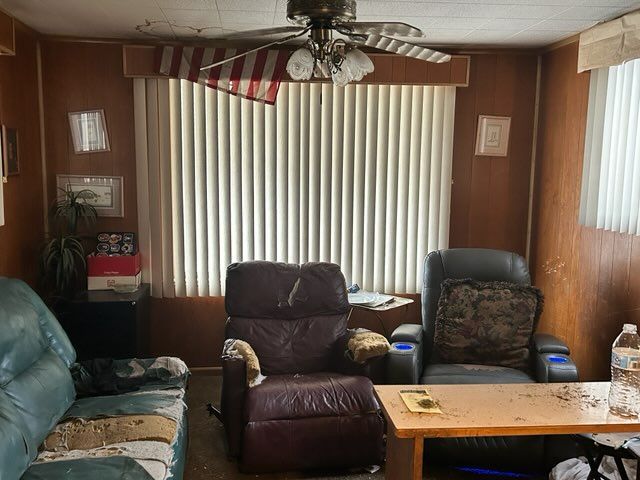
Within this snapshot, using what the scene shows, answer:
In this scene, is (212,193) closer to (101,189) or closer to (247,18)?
(101,189)

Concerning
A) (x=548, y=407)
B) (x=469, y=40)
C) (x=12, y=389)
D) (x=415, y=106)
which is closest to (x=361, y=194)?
(x=415, y=106)

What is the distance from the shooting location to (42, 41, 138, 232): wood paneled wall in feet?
13.7

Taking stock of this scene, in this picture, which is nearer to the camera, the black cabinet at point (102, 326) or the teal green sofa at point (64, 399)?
the teal green sofa at point (64, 399)

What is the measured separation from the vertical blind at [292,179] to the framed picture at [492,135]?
25 centimetres

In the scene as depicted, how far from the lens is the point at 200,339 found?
4520 mm

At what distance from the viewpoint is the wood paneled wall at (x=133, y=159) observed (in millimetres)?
4191

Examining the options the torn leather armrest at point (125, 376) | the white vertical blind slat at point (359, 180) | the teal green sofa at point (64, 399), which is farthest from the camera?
the white vertical blind slat at point (359, 180)

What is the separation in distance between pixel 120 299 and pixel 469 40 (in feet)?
9.44

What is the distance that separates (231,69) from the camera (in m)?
4.15

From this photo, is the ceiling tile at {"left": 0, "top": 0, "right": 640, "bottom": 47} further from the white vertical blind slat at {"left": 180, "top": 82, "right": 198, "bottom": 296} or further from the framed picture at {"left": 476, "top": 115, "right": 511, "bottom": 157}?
the framed picture at {"left": 476, "top": 115, "right": 511, "bottom": 157}

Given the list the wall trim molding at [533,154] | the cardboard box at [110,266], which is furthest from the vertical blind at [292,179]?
the wall trim molding at [533,154]

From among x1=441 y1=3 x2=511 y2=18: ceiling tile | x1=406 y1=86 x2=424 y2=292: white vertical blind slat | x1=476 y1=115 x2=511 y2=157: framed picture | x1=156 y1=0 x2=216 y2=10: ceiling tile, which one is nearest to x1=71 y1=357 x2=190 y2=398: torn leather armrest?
x1=156 y1=0 x2=216 y2=10: ceiling tile

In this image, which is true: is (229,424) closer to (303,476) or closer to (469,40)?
(303,476)

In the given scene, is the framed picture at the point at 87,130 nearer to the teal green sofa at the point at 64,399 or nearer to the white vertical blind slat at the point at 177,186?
the white vertical blind slat at the point at 177,186
